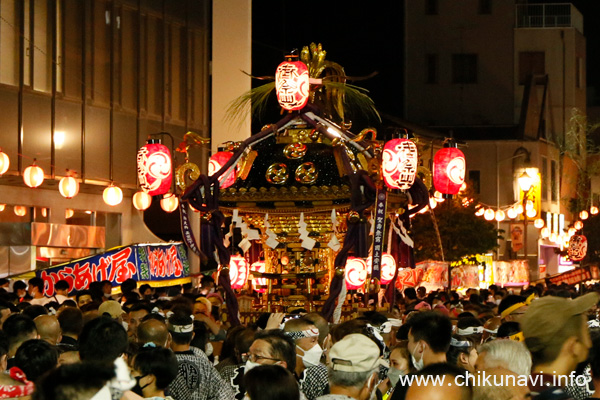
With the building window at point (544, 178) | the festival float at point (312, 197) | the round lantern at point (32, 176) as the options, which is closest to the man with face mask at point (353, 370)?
the festival float at point (312, 197)

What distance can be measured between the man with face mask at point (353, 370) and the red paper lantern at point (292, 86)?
35.2 feet

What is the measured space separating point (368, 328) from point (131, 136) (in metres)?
20.0

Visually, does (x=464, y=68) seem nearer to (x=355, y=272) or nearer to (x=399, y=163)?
(x=355, y=272)

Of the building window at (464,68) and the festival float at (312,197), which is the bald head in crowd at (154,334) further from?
the building window at (464,68)

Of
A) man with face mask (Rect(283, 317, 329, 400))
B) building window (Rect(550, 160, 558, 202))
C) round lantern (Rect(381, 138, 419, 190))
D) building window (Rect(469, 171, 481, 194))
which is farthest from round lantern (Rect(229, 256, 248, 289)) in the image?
building window (Rect(550, 160, 558, 202))

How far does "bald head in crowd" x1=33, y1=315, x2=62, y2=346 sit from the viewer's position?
29.6ft

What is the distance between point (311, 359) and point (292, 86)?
8928mm

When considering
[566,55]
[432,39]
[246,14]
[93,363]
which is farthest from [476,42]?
[93,363]

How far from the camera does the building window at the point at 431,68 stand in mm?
50438

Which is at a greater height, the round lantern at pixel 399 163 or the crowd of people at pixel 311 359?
the round lantern at pixel 399 163

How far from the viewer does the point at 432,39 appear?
50.5 meters

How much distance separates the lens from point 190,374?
8.07m

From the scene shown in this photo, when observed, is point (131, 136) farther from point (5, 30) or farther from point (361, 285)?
point (361, 285)

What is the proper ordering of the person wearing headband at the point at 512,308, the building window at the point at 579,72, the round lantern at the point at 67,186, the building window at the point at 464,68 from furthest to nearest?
the building window at the point at 579,72 → the building window at the point at 464,68 → the round lantern at the point at 67,186 → the person wearing headband at the point at 512,308
